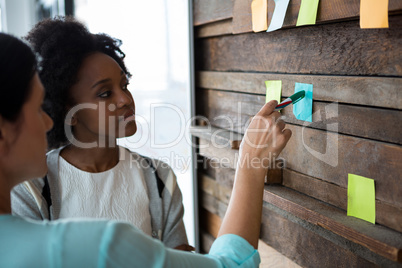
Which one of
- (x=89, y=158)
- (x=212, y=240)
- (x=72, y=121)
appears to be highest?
(x=72, y=121)

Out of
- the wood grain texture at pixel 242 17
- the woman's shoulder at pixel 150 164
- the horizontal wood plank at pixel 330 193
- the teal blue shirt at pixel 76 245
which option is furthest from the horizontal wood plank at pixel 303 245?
the wood grain texture at pixel 242 17

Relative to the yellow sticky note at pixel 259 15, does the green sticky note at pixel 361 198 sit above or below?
below

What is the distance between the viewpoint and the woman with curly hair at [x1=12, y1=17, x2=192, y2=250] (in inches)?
51.9

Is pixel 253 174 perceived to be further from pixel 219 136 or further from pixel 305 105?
pixel 219 136

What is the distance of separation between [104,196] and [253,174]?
55 cm

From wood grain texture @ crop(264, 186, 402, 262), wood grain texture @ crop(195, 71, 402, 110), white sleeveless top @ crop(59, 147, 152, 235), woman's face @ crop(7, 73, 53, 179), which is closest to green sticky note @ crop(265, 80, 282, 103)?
wood grain texture @ crop(195, 71, 402, 110)

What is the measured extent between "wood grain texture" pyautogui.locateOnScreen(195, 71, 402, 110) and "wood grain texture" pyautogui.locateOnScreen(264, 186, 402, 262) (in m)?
0.28

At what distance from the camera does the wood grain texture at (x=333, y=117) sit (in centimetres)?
96

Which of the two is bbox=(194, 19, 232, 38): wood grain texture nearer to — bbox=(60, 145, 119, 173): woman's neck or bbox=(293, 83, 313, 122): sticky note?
bbox=(293, 83, 313, 122): sticky note

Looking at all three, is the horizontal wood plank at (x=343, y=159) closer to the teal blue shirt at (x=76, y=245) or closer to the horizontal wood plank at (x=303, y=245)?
the horizontal wood plank at (x=303, y=245)

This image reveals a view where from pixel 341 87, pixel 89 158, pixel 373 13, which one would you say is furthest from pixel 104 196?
pixel 373 13

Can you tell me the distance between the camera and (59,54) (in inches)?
52.6

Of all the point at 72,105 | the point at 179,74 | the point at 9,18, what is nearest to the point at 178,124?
the point at 179,74

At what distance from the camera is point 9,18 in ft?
9.61
